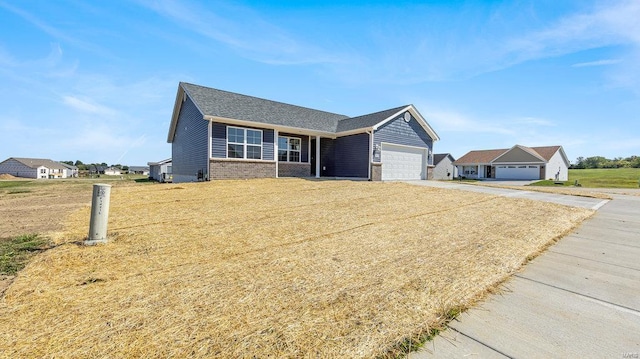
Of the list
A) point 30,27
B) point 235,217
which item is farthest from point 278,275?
point 30,27

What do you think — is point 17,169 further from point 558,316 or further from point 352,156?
point 558,316

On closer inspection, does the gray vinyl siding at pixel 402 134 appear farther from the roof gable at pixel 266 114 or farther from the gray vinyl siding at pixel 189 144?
the gray vinyl siding at pixel 189 144

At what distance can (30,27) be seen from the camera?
981 cm

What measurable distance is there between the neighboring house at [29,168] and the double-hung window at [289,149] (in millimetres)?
80551

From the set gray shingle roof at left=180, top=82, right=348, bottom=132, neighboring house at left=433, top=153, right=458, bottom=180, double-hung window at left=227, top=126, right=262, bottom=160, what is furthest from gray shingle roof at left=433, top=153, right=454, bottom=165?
double-hung window at left=227, top=126, right=262, bottom=160

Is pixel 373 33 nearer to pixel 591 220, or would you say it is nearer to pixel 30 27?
pixel 591 220

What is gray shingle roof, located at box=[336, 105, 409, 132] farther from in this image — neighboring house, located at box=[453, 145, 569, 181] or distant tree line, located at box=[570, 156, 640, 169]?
distant tree line, located at box=[570, 156, 640, 169]

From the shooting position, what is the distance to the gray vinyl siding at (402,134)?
16234 millimetres

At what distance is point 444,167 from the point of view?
156 ft

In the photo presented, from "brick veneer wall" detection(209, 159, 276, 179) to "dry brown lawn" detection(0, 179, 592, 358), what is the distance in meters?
7.04

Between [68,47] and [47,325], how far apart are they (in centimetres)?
1342

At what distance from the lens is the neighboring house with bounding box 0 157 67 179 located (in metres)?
64.0

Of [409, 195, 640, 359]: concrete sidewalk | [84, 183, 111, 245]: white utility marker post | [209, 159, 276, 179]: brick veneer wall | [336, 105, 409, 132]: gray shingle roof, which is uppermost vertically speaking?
[336, 105, 409, 132]: gray shingle roof

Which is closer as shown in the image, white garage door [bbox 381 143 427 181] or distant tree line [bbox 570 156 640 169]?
white garage door [bbox 381 143 427 181]
